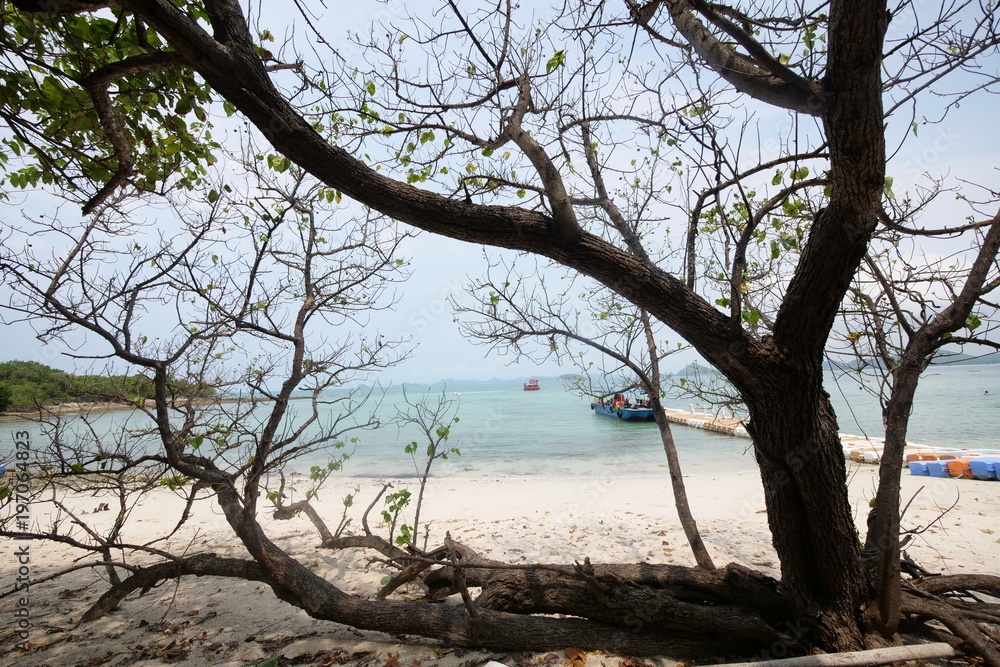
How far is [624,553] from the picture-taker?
5.16 meters

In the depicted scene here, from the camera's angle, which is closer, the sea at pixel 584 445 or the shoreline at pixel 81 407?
the shoreline at pixel 81 407

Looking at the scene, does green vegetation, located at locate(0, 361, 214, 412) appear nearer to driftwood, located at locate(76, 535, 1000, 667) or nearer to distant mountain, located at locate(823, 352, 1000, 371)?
driftwood, located at locate(76, 535, 1000, 667)

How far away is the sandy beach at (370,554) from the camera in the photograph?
304 centimetres

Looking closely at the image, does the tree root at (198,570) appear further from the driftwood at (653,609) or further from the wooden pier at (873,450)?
the wooden pier at (873,450)

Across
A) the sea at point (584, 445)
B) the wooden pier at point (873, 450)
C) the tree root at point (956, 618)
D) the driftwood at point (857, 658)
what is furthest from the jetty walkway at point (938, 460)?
the driftwood at point (857, 658)

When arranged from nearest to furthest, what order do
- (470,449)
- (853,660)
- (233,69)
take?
(233,69) → (853,660) → (470,449)

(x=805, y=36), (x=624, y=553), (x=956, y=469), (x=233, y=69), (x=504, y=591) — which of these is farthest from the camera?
(x=956, y=469)

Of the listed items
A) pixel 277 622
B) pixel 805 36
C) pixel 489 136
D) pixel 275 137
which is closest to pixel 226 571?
pixel 277 622

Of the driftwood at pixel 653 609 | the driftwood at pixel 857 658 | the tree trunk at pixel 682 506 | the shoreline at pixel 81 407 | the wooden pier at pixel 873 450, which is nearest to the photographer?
the driftwood at pixel 857 658

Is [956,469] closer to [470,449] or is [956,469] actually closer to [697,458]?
[697,458]

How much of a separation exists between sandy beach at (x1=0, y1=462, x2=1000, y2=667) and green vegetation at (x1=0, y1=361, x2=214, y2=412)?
61.6 inches

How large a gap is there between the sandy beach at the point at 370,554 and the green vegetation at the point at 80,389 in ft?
5.13

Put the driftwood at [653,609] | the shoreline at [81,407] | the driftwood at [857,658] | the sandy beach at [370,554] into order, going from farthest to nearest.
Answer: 1. the shoreline at [81,407]
2. the sandy beach at [370,554]
3. the driftwood at [653,609]
4. the driftwood at [857,658]

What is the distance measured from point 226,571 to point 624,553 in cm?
383
